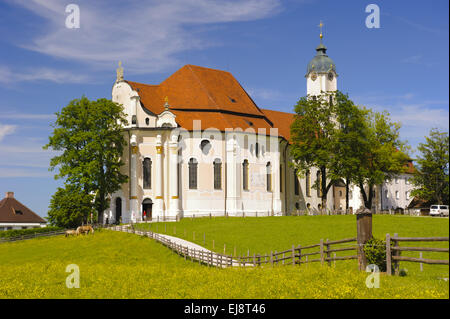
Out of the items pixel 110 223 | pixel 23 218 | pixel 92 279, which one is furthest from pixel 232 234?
pixel 23 218

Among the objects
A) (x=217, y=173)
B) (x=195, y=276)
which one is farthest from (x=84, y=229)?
(x=195, y=276)

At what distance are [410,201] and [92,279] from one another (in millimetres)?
85661

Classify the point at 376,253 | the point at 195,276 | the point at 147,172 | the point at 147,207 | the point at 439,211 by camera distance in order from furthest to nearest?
the point at 147,172 < the point at 147,207 < the point at 439,211 < the point at 195,276 < the point at 376,253

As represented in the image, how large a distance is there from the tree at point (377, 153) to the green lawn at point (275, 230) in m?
10.9

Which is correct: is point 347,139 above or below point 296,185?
above

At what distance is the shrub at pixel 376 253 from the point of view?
15.6 meters

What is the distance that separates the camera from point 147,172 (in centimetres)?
6444

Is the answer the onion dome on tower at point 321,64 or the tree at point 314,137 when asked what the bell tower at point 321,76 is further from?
the tree at point 314,137

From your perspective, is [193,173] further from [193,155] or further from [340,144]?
[340,144]

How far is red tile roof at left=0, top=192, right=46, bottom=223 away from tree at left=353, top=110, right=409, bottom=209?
50.0m

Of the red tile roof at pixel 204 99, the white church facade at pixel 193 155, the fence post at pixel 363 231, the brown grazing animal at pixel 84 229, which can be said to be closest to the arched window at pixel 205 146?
the white church facade at pixel 193 155

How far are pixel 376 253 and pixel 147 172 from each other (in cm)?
5073

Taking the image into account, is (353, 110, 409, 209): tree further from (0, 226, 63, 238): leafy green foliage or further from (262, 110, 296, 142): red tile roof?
(0, 226, 63, 238): leafy green foliage

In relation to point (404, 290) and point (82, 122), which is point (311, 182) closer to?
point (82, 122)
